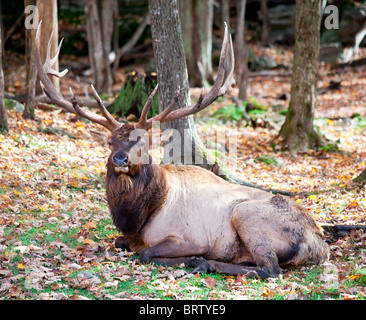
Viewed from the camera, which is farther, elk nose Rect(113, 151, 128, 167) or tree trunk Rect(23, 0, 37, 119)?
tree trunk Rect(23, 0, 37, 119)

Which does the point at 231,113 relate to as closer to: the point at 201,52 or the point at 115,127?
the point at 201,52

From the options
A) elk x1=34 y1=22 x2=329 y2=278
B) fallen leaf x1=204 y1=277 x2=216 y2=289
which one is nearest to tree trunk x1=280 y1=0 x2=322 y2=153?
elk x1=34 y1=22 x2=329 y2=278

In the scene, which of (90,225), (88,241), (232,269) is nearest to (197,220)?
(232,269)

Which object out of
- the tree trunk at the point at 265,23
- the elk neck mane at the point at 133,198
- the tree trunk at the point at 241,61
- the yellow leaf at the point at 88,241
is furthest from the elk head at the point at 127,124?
the tree trunk at the point at 265,23

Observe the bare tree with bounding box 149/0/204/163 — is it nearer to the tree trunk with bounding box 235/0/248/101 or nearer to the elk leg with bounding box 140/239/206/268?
the elk leg with bounding box 140/239/206/268

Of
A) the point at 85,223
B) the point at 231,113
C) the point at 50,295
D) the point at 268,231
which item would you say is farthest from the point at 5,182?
the point at 231,113

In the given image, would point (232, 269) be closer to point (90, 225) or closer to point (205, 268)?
point (205, 268)

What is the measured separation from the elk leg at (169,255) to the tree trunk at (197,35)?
14.1 meters

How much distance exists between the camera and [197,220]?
7547mm

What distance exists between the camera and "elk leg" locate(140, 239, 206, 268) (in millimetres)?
7152

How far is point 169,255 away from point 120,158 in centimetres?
152

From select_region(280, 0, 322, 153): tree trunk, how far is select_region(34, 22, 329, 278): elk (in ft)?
21.1

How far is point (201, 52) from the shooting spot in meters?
21.1

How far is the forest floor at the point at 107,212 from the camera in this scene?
6.12 m
